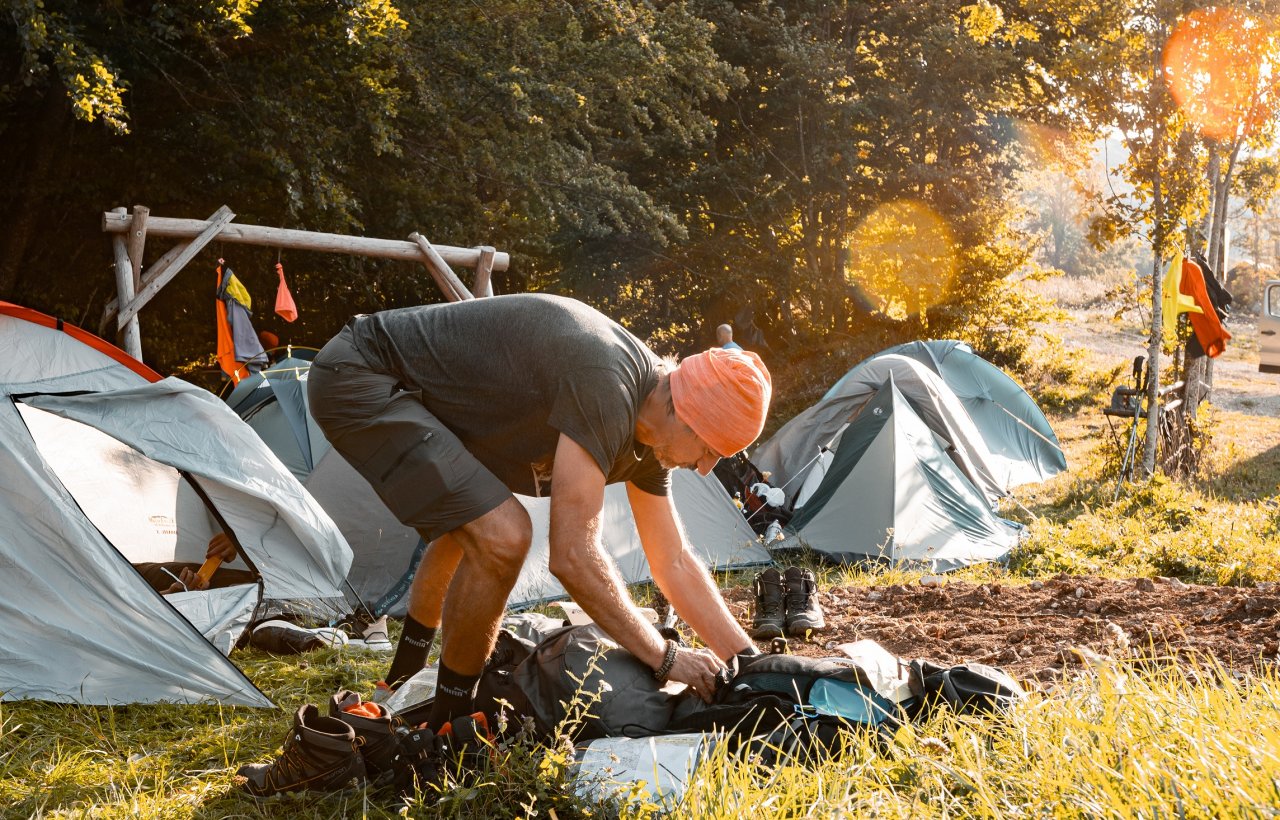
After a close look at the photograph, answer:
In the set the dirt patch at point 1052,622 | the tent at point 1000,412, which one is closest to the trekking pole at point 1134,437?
the tent at point 1000,412

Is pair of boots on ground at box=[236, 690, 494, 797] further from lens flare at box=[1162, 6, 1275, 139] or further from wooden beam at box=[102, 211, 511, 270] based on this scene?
lens flare at box=[1162, 6, 1275, 139]

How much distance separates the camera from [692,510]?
6.79m

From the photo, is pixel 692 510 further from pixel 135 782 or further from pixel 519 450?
pixel 135 782

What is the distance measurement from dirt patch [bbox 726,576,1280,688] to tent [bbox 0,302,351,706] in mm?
2168

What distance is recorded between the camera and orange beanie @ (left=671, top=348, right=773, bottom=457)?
276 centimetres

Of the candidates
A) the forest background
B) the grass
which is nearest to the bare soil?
the grass

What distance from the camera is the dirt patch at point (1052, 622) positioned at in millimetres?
3662

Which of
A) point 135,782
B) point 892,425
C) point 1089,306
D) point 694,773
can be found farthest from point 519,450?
point 1089,306

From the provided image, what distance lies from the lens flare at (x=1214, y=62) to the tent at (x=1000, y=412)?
312 cm

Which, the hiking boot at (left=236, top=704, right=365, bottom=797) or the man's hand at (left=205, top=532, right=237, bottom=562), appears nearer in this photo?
the hiking boot at (left=236, top=704, right=365, bottom=797)

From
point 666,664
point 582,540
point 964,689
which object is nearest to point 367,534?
point 666,664

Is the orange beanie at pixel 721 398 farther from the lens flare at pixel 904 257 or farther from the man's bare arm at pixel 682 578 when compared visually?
the lens flare at pixel 904 257

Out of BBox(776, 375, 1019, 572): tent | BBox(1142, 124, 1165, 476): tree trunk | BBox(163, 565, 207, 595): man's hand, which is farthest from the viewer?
BBox(1142, 124, 1165, 476): tree trunk

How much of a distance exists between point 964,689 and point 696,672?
73 centimetres
